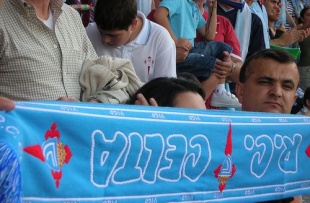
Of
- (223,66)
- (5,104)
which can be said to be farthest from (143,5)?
(5,104)

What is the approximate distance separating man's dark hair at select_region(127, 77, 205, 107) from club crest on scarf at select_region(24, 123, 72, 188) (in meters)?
0.68

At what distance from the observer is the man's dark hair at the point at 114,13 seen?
3674mm

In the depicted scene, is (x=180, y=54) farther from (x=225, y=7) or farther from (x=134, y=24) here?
(x=225, y=7)

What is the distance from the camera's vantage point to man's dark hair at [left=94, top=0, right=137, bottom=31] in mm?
3674

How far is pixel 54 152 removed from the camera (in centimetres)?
190

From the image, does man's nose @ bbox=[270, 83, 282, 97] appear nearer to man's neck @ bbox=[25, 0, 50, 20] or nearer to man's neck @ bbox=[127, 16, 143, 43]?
man's neck @ bbox=[127, 16, 143, 43]

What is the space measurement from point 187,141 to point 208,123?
0.43ft

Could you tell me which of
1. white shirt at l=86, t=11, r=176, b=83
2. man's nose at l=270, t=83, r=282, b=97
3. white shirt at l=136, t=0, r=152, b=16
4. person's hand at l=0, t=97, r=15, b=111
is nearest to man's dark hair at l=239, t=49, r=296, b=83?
man's nose at l=270, t=83, r=282, b=97

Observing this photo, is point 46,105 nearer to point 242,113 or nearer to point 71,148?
point 71,148

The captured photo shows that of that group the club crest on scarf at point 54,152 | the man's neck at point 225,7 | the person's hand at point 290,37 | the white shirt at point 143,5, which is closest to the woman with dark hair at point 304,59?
the person's hand at point 290,37

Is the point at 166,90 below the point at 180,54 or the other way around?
the other way around

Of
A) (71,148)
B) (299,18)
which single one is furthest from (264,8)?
(71,148)

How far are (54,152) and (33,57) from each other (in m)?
1.22

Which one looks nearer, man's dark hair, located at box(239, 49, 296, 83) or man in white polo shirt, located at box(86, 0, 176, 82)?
man's dark hair, located at box(239, 49, 296, 83)
